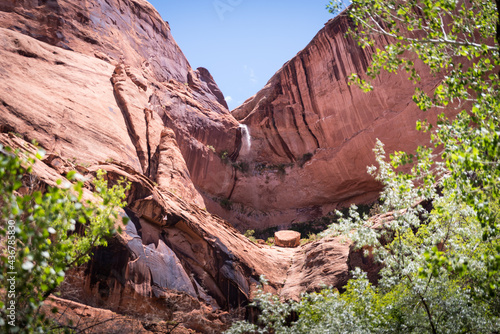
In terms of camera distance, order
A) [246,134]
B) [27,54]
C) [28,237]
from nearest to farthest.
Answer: [28,237]
[27,54]
[246,134]

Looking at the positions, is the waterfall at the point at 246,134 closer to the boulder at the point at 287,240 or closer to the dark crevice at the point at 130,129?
the boulder at the point at 287,240

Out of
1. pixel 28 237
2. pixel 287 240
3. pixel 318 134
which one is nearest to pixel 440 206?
pixel 28 237

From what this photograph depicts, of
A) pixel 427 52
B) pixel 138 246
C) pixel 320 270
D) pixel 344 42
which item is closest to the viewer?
pixel 427 52

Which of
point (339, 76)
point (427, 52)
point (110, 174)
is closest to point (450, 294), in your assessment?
point (427, 52)

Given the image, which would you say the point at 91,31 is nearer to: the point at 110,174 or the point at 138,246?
the point at 110,174

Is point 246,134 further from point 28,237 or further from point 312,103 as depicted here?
point 28,237

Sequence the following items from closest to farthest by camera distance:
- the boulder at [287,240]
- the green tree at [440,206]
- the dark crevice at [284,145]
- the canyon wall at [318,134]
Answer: the green tree at [440,206] → the boulder at [287,240] → the canyon wall at [318,134] → the dark crevice at [284,145]

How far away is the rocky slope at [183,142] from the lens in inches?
634

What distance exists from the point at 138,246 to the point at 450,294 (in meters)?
12.1

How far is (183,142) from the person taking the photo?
116 ft

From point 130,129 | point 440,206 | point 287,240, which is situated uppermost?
point 130,129

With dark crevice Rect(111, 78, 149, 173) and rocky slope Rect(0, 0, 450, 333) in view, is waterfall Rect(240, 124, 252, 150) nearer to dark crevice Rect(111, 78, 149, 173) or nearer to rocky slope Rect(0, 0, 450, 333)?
rocky slope Rect(0, 0, 450, 333)

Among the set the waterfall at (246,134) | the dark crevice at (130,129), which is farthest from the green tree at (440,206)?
the waterfall at (246,134)

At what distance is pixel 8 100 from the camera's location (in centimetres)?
1798
